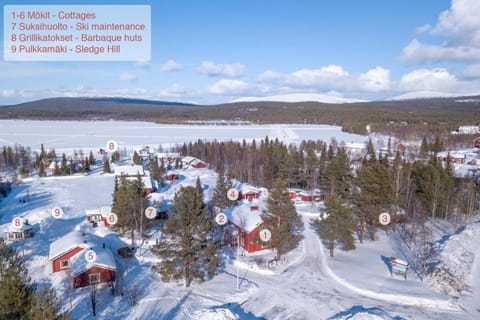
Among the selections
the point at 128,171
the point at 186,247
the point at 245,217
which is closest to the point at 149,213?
the point at 245,217

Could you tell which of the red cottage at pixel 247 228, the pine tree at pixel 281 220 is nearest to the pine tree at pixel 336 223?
the pine tree at pixel 281 220

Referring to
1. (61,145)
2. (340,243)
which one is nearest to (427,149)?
(340,243)

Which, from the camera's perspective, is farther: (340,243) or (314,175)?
(314,175)

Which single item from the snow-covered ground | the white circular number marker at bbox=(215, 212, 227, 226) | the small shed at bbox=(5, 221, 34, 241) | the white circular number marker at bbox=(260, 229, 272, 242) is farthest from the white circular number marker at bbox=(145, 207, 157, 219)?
the small shed at bbox=(5, 221, 34, 241)

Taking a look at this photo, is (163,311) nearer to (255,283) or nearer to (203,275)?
(203,275)

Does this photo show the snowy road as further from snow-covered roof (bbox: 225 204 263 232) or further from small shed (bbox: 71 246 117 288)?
small shed (bbox: 71 246 117 288)

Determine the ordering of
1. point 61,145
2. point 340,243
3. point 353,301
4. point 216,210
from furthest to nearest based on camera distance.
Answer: point 61,145, point 216,210, point 340,243, point 353,301
